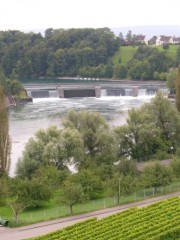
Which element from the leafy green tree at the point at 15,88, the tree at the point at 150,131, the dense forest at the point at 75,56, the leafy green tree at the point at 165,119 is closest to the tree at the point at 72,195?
the tree at the point at 150,131

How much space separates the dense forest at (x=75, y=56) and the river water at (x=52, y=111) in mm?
30440

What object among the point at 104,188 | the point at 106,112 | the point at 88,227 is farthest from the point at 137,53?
the point at 88,227

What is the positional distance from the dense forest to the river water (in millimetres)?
30440

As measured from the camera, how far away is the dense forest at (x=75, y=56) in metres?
140

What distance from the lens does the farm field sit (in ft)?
95.9

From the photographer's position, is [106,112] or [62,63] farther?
[62,63]

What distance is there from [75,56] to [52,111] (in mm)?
66236

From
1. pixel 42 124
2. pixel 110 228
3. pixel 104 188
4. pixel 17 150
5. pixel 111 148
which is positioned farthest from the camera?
pixel 42 124

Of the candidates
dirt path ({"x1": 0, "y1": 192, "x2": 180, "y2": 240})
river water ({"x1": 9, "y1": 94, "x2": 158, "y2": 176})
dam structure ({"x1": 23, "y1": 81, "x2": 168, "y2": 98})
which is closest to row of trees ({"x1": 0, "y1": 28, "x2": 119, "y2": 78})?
dam structure ({"x1": 23, "y1": 81, "x2": 168, "y2": 98})

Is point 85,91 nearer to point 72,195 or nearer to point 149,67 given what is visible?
point 149,67

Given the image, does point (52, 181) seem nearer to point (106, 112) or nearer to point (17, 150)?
point (17, 150)

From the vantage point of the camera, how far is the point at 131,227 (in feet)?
100

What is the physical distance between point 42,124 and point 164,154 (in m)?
30.9

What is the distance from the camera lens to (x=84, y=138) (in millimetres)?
51594
